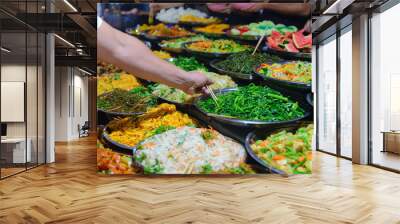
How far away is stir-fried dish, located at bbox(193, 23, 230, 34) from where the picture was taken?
6.39 m

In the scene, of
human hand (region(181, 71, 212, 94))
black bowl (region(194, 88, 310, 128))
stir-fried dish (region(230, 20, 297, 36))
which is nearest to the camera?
black bowl (region(194, 88, 310, 128))

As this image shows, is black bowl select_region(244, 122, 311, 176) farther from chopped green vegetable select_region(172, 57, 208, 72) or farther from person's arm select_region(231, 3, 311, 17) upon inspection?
person's arm select_region(231, 3, 311, 17)

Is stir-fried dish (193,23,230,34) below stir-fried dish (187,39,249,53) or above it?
above

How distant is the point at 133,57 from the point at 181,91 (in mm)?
953

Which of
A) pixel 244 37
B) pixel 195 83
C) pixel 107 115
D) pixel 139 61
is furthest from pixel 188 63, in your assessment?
pixel 107 115

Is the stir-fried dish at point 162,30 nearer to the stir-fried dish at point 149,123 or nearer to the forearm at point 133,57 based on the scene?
the forearm at point 133,57

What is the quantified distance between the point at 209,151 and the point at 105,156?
67.5 inches

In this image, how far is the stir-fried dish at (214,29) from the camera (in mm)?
6387

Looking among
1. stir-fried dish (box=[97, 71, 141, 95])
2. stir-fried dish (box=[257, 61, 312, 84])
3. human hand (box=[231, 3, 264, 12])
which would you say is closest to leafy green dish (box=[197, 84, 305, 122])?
stir-fried dish (box=[257, 61, 312, 84])

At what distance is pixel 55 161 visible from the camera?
846 cm

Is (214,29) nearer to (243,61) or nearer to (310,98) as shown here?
(243,61)

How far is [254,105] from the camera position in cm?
623


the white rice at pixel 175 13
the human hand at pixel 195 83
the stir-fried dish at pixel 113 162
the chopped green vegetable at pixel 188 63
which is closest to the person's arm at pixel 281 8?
the white rice at pixel 175 13

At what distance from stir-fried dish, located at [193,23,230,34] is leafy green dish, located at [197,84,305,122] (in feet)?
3.34
